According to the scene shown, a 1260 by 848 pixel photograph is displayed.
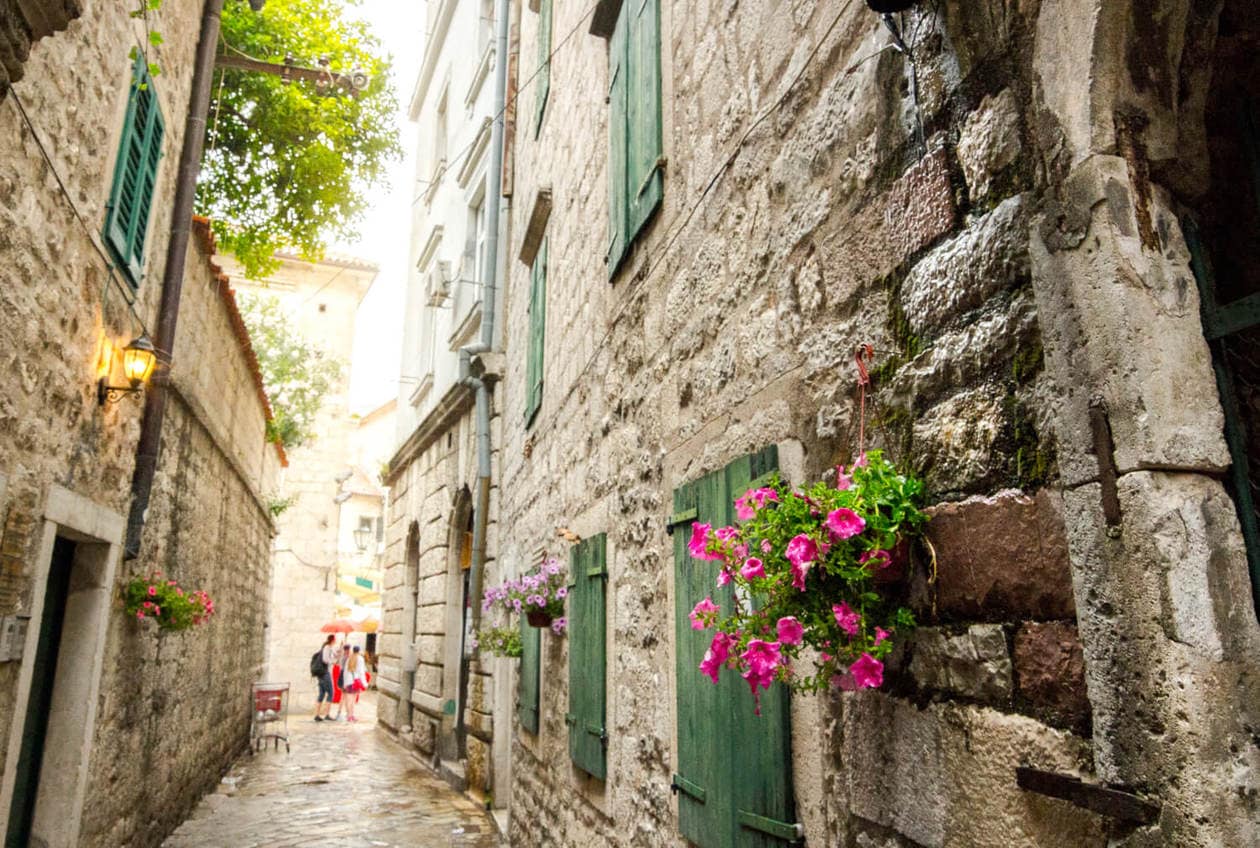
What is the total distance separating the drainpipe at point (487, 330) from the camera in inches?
356

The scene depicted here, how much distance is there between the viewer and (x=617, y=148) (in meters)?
4.76

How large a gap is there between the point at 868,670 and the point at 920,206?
1.08m

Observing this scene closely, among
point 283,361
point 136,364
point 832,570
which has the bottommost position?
point 832,570

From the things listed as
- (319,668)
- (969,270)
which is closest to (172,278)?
(969,270)

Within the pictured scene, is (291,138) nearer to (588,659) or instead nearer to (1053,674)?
(588,659)

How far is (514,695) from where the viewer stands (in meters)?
7.75

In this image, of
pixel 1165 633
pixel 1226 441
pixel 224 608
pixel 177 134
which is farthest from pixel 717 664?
pixel 224 608

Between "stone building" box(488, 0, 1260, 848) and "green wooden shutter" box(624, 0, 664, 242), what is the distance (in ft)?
1.33

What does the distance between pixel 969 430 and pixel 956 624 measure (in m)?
0.41

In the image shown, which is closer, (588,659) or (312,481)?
(588,659)

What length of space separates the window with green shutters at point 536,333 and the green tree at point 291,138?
14.1 feet

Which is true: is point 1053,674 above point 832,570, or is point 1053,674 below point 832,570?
below

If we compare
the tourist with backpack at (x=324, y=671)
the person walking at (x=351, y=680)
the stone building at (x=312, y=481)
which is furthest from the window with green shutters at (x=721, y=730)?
the stone building at (x=312, y=481)

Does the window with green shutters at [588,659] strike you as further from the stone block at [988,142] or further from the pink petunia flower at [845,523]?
the stone block at [988,142]
